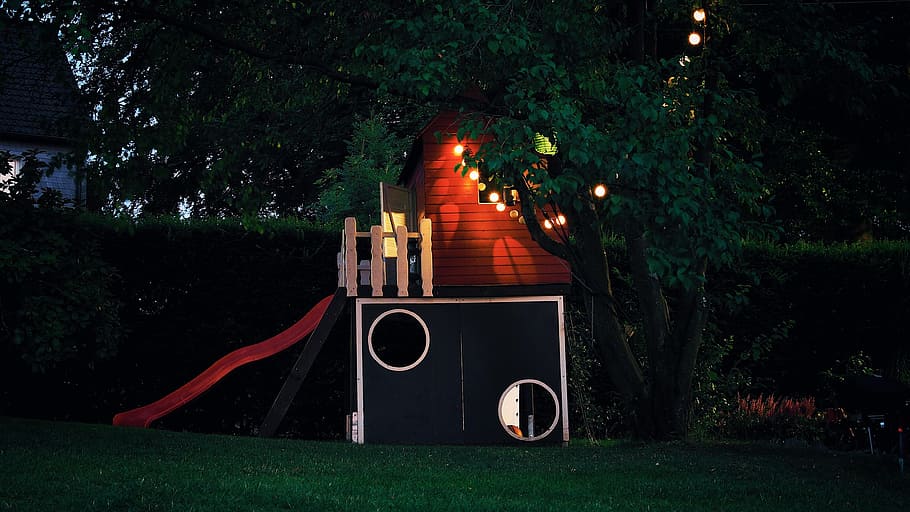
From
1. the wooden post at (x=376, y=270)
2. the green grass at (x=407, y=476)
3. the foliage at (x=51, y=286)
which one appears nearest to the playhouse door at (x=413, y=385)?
the wooden post at (x=376, y=270)

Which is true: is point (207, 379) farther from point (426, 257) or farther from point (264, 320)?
point (426, 257)

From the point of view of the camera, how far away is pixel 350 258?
14461 mm

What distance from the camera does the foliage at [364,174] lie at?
88.5 feet

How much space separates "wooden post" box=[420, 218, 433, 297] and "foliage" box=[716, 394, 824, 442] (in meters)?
5.23

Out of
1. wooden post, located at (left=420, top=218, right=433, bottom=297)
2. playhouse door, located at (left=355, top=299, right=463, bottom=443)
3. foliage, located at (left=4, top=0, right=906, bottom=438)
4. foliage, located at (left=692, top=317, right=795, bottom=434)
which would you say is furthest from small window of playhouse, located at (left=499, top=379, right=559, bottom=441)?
foliage, located at (left=692, top=317, right=795, bottom=434)

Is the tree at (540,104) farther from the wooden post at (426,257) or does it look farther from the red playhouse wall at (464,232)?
the wooden post at (426,257)

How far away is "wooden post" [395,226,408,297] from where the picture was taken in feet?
47.2

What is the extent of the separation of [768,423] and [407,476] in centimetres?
835

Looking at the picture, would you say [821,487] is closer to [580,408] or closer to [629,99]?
[629,99]

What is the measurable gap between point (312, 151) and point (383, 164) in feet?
10.7

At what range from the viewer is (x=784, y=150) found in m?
20.0

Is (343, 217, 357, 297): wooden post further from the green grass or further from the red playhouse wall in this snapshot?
the green grass

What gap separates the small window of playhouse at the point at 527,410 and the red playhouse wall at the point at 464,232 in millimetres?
1676

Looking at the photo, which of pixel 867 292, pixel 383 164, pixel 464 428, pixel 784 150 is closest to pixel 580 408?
pixel 464 428
